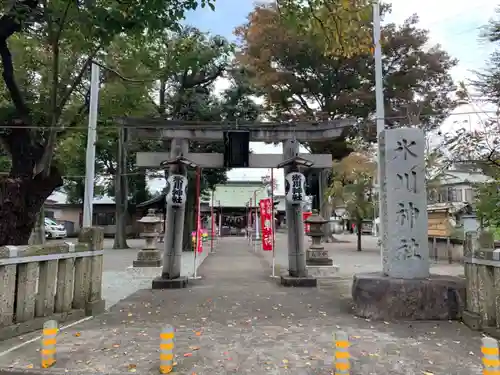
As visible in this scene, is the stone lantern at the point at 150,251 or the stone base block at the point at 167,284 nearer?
the stone base block at the point at 167,284

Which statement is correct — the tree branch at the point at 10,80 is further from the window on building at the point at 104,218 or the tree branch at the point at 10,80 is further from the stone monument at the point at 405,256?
the window on building at the point at 104,218

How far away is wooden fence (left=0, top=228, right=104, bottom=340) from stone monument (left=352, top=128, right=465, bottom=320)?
5.16 meters

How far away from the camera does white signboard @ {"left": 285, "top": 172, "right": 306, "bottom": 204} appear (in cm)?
1109

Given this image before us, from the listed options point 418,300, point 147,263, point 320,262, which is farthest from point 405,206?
point 147,263

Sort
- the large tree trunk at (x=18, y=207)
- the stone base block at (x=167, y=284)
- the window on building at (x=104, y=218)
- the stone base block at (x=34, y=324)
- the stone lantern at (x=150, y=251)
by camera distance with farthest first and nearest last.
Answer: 1. the window on building at (x=104, y=218)
2. the stone lantern at (x=150, y=251)
3. the stone base block at (x=167, y=284)
4. the large tree trunk at (x=18, y=207)
5. the stone base block at (x=34, y=324)

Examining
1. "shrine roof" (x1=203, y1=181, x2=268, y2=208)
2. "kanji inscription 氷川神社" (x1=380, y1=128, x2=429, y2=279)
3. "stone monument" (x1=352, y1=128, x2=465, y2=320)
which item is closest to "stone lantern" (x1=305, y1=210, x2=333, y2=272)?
"stone monument" (x1=352, y1=128, x2=465, y2=320)

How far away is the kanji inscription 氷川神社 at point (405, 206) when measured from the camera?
7383 millimetres

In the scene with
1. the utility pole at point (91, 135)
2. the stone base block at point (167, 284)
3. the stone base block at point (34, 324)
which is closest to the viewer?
the stone base block at point (34, 324)

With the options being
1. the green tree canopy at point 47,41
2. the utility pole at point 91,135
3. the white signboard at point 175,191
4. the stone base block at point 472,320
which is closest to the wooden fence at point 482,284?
the stone base block at point 472,320

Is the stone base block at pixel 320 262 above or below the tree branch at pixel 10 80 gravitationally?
below

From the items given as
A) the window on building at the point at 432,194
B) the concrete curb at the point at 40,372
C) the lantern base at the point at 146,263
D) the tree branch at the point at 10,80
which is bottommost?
the concrete curb at the point at 40,372

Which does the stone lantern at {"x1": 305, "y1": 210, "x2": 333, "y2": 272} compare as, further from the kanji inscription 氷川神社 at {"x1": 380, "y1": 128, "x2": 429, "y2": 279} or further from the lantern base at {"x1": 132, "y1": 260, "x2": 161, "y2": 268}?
the kanji inscription 氷川神社 at {"x1": 380, "y1": 128, "x2": 429, "y2": 279}

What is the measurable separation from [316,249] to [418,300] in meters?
7.72

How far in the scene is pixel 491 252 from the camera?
5.98m
